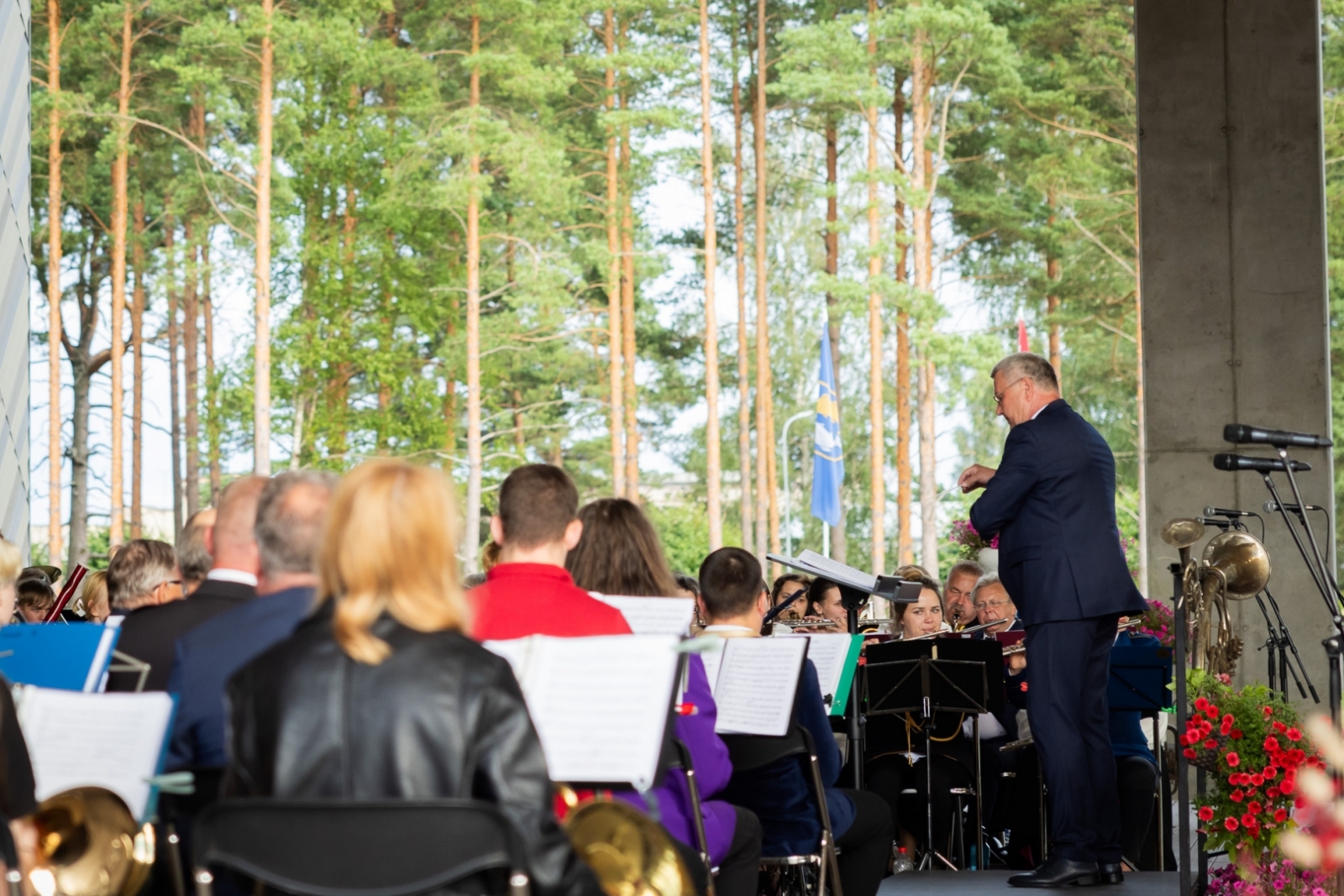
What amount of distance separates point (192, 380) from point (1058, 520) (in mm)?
26038

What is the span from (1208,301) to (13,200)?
9601 millimetres

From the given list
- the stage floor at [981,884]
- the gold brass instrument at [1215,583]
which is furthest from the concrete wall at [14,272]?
the gold brass instrument at [1215,583]

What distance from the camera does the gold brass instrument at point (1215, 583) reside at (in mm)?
5582

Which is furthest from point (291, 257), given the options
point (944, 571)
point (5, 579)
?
point (5, 579)

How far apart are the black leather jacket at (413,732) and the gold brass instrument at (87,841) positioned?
0.69 m

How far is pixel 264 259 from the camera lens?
77.4ft

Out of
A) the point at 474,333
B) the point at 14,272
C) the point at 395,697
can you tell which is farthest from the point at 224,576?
the point at 474,333

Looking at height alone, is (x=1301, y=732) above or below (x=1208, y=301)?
below

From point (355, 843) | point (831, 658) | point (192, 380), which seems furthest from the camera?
point (192, 380)

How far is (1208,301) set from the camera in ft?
26.8

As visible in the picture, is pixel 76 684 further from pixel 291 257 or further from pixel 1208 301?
pixel 291 257

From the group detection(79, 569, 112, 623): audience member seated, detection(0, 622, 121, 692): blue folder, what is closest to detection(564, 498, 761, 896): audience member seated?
detection(0, 622, 121, 692): blue folder

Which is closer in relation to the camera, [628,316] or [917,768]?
[917,768]

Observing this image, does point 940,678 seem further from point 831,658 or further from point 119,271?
point 119,271
